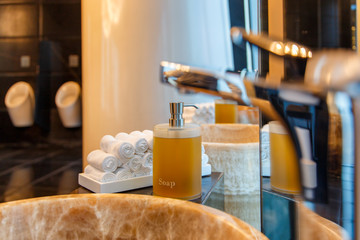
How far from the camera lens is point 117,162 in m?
0.78

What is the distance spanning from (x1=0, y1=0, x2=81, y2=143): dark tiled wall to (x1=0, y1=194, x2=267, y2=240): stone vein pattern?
404 centimetres

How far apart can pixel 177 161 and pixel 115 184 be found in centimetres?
18

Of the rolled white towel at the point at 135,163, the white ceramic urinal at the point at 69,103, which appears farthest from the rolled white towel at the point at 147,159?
the white ceramic urinal at the point at 69,103

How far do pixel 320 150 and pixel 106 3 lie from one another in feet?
6.56

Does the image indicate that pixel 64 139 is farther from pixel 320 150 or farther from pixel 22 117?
pixel 320 150

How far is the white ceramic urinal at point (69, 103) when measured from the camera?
4.15 m

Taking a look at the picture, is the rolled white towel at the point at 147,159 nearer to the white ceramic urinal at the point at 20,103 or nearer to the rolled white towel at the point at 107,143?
the rolled white towel at the point at 107,143

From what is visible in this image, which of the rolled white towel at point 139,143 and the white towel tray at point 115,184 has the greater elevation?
the rolled white towel at point 139,143

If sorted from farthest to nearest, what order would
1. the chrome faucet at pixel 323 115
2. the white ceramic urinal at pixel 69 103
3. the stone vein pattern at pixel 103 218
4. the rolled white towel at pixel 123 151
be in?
the white ceramic urinal at pixel 69 103 → the rolled white towel at pixel 123 151 → the stone vein pattern at pixel 103 218 → the chrome faucet at pixel 323 115

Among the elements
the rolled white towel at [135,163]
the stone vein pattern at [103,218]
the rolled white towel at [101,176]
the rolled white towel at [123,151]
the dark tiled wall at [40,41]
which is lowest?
the stone vein pattern at [103,218]

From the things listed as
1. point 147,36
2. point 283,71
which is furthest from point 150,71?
point 283,71

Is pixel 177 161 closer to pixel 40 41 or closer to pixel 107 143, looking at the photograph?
pixel 107 143

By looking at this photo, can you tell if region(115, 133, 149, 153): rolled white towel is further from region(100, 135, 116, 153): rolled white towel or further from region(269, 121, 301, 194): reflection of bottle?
region(269, 121, 301, 194): reflection of bottle

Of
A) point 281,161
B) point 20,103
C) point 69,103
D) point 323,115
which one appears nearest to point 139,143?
point 281,161
